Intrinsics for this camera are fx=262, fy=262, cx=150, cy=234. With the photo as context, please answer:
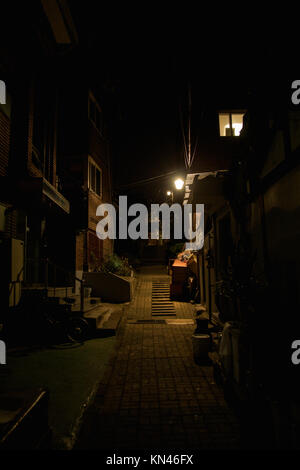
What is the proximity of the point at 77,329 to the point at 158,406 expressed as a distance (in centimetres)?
486

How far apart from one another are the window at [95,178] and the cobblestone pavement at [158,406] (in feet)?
38.1

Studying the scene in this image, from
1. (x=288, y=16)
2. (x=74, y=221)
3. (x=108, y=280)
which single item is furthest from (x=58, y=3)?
(x=108, y=280)

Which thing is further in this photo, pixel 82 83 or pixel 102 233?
pixel 102 233

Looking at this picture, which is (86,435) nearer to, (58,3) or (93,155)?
(58,3)

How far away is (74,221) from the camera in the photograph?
1387 cm

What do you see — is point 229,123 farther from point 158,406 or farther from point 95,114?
point 158,406

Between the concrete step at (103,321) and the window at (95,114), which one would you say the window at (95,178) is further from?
the concrete step at (103,321)

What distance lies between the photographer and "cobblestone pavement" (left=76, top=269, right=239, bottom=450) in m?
3.36

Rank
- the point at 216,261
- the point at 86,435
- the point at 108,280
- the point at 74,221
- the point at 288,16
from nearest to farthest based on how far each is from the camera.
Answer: the point at 86,435 → the point at 288,16 → the point at 216,261 → the point at 74,221 → the point at 108,280

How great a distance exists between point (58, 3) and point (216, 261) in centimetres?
949

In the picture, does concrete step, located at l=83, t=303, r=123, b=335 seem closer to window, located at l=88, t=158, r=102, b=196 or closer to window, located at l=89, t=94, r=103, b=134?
window, located at l=88, t=158, r=102, b=196

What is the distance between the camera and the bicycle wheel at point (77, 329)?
331 inches

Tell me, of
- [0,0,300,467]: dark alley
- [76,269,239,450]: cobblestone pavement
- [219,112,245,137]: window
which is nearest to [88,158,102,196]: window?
[0,0,300,467]: dark alley

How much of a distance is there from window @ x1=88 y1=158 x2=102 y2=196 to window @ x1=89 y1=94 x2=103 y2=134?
2.89 meters
